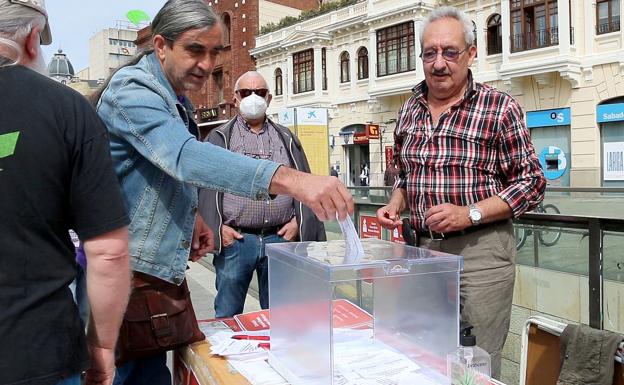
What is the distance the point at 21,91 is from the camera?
1.27m

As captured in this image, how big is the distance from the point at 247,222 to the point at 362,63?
Answer: 2515cm

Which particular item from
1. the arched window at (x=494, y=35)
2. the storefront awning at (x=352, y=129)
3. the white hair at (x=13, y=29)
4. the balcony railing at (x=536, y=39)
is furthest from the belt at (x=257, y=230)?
the storefront awning at (x=352, y=129)

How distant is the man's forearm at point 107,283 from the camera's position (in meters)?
1.38

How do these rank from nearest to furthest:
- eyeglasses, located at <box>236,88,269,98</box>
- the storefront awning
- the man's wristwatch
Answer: the man's wristwatch → eyeglasses, located at <box>236,88,269,98</box> → the storefront awning

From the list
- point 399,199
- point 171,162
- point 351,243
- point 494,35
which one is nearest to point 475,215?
point 399,199

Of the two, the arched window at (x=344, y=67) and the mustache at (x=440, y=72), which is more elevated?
the arched window at (x=344, y=67)

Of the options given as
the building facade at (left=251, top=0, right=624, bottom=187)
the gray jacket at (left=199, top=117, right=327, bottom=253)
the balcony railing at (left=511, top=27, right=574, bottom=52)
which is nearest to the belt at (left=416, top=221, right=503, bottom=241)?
the gray jacket at (left=199, top=117, right=327, bottom=253)

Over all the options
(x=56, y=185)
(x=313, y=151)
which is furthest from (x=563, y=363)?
(x=313, y=151)

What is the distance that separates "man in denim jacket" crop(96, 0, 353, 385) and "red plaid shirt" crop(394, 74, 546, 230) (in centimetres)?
96

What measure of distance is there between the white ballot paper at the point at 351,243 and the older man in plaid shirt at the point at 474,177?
673 millimetres

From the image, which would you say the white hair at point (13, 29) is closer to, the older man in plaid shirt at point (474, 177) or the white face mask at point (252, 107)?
the older man in plaid shirt at point (474, 177)

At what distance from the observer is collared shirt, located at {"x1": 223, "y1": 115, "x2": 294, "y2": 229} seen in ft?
10.8

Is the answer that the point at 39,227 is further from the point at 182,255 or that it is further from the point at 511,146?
the point at 511,146

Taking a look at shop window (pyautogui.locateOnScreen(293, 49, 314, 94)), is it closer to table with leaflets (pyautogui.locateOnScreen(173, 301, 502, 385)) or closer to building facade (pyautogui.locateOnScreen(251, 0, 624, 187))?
building facade (pyautogui.locateOnScreen(251, 0, 624, 187))
